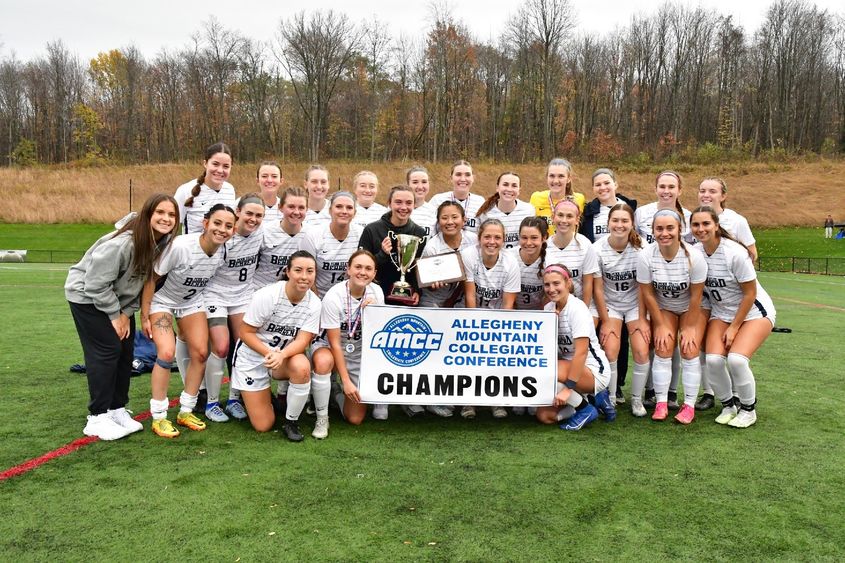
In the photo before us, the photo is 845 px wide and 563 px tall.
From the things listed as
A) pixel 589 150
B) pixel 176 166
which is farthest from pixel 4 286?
pixel 589 150

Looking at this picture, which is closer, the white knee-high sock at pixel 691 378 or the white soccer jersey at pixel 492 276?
the white knee-high sock at pixel 691 378

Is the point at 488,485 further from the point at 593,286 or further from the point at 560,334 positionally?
the point at 593,286

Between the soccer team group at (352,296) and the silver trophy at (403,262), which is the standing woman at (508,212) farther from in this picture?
the silver trophy at (403,262)

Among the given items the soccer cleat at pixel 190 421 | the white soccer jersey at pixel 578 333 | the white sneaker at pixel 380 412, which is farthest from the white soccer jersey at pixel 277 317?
the white soccer jersey at pixel 578 333

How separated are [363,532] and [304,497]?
544 mm

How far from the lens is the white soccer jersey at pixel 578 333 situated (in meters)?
5.00

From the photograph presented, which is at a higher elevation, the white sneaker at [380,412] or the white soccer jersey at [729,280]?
the white soccer jersey at [729,280]

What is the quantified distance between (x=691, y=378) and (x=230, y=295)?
12.0ft

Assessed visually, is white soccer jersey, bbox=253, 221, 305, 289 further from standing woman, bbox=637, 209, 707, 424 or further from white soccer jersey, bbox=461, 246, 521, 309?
standing woman, bbox=637, 209, 707, 424

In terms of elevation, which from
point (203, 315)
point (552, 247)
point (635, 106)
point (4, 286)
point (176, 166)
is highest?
point (635, 106)

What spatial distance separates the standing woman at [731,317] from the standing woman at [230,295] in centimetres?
341

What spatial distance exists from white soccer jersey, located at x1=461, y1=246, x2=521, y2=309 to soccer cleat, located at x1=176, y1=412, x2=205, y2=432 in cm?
230

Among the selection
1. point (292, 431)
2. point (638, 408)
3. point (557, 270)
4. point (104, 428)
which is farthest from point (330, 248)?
point (638, 408)

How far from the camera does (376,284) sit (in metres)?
5.16
